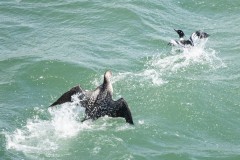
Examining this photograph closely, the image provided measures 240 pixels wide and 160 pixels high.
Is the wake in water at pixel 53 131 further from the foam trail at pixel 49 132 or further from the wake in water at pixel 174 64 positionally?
the wake in water at pixel 174 64

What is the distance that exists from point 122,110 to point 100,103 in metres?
0.61

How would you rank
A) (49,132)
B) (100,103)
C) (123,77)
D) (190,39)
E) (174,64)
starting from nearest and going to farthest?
1. (100,103)
2. (49,132)
3. (123,77)
4. (174,64)
5. (190,39)

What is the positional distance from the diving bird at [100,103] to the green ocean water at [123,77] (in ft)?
1.11

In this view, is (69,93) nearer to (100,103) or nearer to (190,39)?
(100,103)

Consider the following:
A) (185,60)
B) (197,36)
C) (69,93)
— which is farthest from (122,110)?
(197,36)

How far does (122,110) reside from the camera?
1383 centimetres

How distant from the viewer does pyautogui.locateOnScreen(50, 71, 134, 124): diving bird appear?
1386 centimetres

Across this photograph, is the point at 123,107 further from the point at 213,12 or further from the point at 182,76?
the point at 213,12

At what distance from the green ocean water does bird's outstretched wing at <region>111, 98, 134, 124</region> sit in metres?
0.57

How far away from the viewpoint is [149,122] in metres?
15.0

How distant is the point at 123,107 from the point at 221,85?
4.29 m

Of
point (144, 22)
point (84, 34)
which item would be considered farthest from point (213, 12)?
point (84, 34)

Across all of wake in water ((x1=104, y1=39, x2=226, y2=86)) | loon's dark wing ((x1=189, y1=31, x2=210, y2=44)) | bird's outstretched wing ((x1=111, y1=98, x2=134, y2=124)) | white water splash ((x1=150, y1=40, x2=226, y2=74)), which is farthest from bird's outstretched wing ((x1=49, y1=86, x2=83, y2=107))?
loon's dark wing ((x1=189, y1=31, x2=210, y2=44))

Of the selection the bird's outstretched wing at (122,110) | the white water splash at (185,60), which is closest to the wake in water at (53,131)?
the bird's outstretched wing at (122,110)
